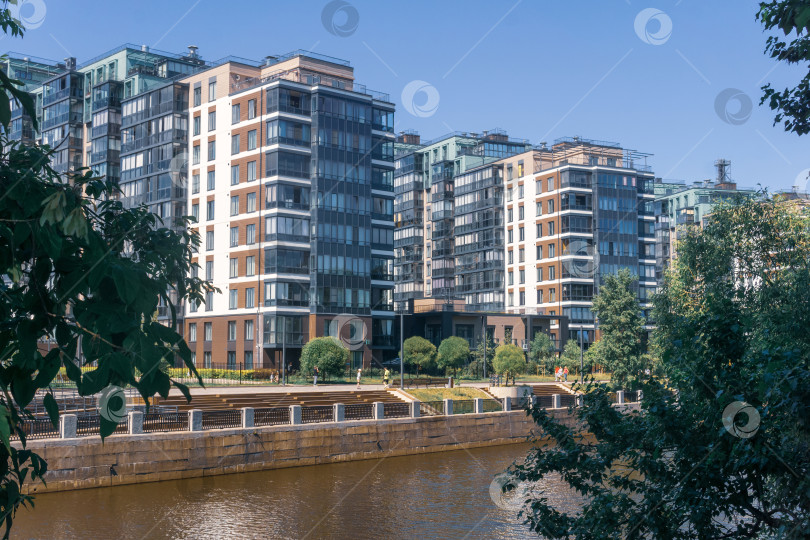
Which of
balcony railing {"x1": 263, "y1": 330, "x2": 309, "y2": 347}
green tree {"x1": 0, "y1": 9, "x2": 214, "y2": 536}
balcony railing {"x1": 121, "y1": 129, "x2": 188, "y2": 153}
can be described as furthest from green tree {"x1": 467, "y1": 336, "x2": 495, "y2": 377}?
green tree {"x1": 0, "y1": 9, "x2": 214, "y2": 536}

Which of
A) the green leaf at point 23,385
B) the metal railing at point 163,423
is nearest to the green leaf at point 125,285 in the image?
the green leaf at point 23,385

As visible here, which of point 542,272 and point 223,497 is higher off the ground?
point 542,272

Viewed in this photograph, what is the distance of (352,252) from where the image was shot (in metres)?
68.6

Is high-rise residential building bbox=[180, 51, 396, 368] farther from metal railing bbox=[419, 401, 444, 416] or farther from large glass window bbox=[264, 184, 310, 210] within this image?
metal railing bbox=[419, 401, 444, 416]

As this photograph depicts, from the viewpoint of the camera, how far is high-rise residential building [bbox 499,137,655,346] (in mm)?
90062

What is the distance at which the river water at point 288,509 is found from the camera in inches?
909

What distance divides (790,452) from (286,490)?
2464 cm

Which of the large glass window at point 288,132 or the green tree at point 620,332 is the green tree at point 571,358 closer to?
the green tree at point 620,332

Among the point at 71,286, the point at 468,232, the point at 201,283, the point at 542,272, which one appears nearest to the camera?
the point at 71,286

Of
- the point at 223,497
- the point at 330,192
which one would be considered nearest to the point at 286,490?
the point at 223,497

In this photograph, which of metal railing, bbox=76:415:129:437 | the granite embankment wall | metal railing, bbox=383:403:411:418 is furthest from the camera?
metal railing, bbox=383:403:411:418

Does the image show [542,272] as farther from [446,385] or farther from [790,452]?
[790,452]

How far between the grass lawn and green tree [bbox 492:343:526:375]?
279 inches

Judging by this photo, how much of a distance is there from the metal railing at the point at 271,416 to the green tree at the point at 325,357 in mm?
17126
